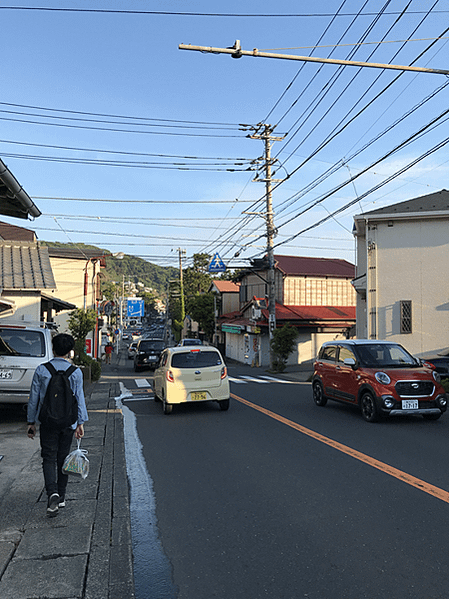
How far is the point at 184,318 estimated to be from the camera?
241 feet

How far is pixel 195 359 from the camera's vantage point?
12.7 meters

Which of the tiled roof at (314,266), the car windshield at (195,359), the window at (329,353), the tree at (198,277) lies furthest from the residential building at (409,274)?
the tree at (198,277)

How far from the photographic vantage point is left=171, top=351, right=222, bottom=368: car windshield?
1251cm

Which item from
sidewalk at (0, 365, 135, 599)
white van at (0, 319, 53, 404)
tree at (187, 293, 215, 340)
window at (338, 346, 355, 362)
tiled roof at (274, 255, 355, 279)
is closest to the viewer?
sidewalk at (0, 365, 135, 599)

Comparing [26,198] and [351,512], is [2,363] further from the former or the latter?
[351,512]

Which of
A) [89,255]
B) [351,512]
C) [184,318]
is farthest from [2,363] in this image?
[184,318]

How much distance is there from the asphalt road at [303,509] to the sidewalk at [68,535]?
470mm

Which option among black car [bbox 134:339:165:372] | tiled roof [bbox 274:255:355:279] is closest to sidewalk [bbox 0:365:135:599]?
black car [bbox 134:339:165:372]

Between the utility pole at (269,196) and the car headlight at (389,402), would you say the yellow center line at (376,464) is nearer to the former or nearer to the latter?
the car headlight at (389,402)

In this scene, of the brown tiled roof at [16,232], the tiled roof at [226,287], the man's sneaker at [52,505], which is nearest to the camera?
the man's sneaker at [52,505]

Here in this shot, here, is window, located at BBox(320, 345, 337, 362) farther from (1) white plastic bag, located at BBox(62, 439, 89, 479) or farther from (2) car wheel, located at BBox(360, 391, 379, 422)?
(1) white plastic bag, located at BBox(62, 439, 89, 479)

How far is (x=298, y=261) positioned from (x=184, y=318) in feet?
112

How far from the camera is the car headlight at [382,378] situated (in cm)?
1074

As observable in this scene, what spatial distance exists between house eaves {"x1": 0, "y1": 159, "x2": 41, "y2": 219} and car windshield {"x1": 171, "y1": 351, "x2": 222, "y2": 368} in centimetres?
469
